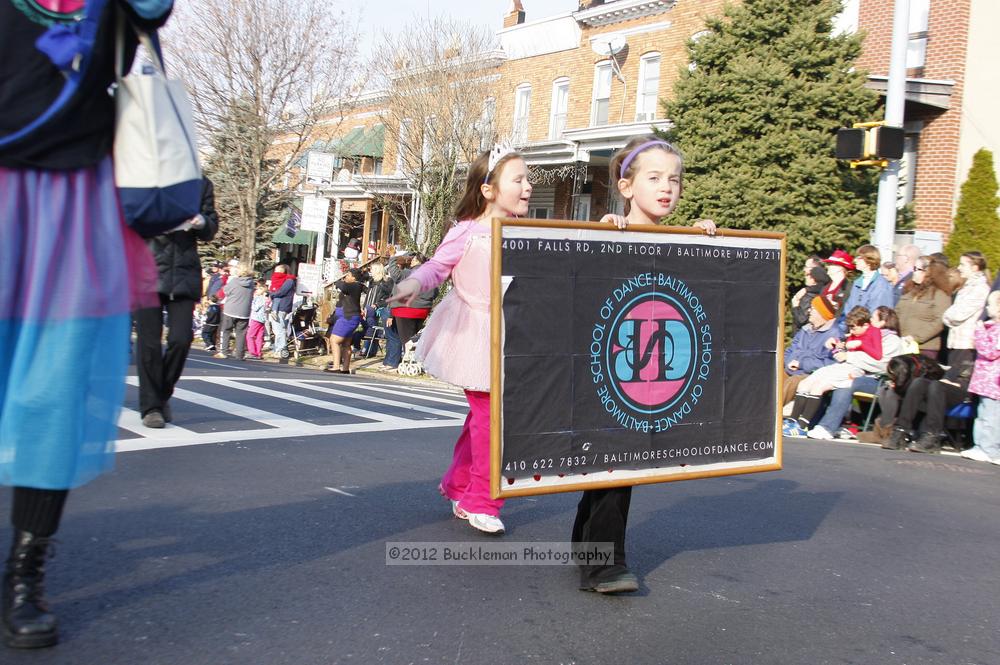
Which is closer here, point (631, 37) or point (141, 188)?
point (141, 188)

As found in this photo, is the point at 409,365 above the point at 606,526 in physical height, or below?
below

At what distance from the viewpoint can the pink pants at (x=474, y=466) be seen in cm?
442

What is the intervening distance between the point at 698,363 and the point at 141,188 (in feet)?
7.77

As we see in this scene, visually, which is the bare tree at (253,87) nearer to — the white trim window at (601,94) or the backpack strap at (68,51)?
the white trim window at (601,94)

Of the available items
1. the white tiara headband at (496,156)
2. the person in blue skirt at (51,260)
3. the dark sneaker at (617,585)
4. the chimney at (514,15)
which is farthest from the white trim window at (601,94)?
the person in blue skirt at (51,260)

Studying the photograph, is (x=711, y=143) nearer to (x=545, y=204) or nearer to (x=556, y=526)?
(x=545, y=204)

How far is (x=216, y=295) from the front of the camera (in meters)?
22.9

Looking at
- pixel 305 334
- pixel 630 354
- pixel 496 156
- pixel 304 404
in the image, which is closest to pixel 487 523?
pixel 630 354

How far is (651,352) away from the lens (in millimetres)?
3943

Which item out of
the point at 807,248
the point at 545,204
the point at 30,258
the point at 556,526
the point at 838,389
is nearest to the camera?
the point at 30,258

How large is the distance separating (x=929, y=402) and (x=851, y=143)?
17.7 feet

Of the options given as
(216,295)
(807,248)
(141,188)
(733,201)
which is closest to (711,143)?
(733,201)

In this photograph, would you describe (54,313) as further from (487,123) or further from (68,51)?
(487,123)

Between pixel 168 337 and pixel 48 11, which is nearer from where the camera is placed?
pixel 48 11
